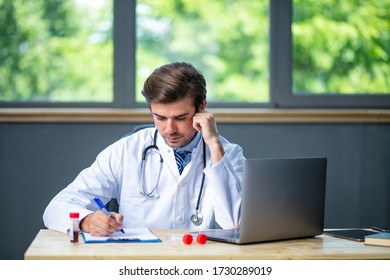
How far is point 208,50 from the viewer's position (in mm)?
3885

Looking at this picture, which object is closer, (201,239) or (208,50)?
(201,239)

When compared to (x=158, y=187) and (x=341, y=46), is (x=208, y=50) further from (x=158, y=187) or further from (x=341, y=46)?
(x=158, y=187)

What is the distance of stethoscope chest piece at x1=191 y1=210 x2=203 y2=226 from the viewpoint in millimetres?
2439

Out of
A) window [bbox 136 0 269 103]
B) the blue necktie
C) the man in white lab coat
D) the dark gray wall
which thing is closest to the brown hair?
the man in white lab coat

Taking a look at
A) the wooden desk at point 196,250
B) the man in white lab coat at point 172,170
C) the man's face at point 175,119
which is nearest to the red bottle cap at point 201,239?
the wooden desk at point 196,250

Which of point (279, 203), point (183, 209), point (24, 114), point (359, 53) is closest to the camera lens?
Answer: point (279, 203)

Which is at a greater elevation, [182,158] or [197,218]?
[182,158]

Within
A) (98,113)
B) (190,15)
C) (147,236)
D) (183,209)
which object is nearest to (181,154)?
(183,209)

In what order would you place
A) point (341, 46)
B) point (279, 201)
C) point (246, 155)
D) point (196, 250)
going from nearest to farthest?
point (196, 250) < point (279, 201) < point (246, 155) < point (341, 46)

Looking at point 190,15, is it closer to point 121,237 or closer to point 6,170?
point 6,170

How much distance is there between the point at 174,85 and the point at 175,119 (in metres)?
0.13

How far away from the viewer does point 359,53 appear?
13.0 feet

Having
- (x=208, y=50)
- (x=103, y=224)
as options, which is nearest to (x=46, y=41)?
(x=208, y=50)

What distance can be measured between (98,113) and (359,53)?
1640 mm
